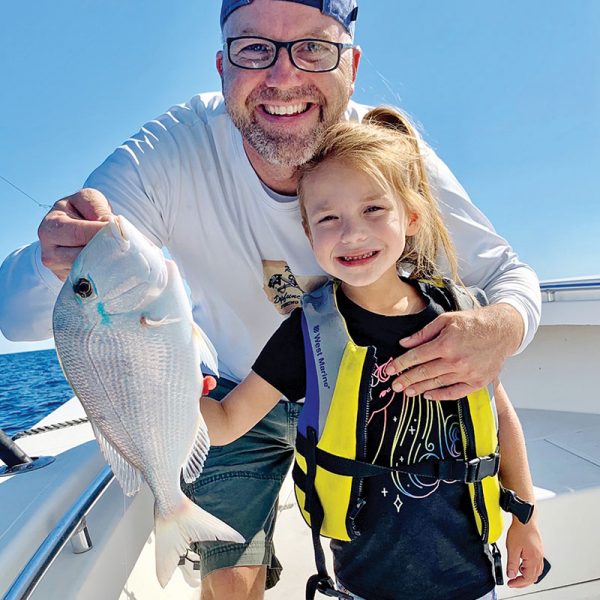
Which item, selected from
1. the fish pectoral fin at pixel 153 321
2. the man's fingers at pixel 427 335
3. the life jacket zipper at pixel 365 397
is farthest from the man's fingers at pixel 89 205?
the man's fingers at pixel 427 335

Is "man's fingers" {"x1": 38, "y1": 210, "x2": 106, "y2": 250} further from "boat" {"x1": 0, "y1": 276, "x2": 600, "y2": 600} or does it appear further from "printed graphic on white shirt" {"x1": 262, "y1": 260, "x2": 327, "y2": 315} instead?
"printed graphic on white shirt" {"x1": 262, "y1": 260, "x2": 327, "y2": 315}

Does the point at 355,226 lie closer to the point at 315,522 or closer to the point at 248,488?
the point at 315,522

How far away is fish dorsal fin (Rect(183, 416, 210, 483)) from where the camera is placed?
150cm

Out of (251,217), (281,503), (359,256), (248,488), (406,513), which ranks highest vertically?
(251,217)

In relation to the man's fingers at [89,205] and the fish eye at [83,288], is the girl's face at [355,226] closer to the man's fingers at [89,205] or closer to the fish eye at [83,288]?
the man's fingers at [89,205]

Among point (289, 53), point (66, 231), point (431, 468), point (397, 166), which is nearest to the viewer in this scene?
point (66, 231)

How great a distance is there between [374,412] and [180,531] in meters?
0.71

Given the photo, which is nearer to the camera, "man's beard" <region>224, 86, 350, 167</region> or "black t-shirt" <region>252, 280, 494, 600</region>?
"black t-shirt" <region>252, 280, 494, 600</region>

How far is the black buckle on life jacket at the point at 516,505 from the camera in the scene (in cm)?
182

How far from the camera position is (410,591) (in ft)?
5.60

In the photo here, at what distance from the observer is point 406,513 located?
172 centimetres

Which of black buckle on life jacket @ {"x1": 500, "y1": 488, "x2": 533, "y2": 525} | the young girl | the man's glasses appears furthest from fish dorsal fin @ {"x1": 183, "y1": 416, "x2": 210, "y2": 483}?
the man's glasses

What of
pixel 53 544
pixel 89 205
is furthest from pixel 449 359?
pixel 53 544

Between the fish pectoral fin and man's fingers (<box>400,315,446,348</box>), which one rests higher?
man's fingers (<box>400,315,446,348</box>)
